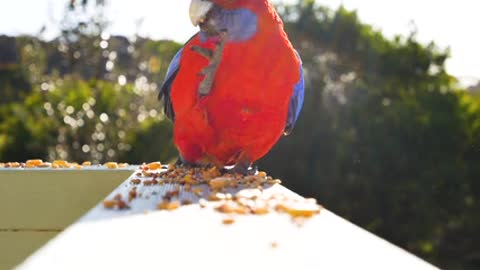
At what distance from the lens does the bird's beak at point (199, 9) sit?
186 cm

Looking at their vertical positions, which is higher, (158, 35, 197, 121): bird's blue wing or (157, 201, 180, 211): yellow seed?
(158, 35, 197, 121): bird's blue wing

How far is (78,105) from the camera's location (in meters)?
6.21

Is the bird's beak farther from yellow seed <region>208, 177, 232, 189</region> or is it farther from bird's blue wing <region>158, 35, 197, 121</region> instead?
yellow seed <region>208, 177, 232, 189</region>

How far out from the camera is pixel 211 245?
2.72 feet

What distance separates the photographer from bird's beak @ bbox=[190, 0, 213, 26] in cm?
186

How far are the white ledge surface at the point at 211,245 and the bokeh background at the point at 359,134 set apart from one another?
490 cm

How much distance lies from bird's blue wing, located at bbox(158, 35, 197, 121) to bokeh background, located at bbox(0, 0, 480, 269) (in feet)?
12.1

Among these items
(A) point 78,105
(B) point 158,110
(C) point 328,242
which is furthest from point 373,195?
(C) point 328,242

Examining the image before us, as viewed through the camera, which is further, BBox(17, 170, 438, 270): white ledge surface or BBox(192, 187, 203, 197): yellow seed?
BBox(192, 187, 203, 197): yellow seed

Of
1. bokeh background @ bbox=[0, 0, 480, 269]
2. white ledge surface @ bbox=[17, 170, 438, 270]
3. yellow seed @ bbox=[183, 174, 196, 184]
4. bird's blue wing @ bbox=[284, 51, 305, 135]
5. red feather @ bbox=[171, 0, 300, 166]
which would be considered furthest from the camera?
bokeh background @ bbox=[0, 0, 480, 269]

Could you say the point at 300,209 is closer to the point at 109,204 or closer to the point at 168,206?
the point at 168,206

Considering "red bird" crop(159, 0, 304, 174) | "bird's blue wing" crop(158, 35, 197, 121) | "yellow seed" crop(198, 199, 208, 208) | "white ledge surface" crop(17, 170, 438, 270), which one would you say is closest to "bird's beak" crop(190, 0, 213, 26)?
"red bird" crop(159, 0, 304, 174)

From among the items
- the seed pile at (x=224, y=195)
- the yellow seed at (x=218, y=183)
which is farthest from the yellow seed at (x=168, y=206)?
the yellow seed at (x=218, y=183)

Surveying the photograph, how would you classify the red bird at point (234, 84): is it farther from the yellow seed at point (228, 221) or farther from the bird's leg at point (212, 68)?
the yellow seed at point (228, 221)
